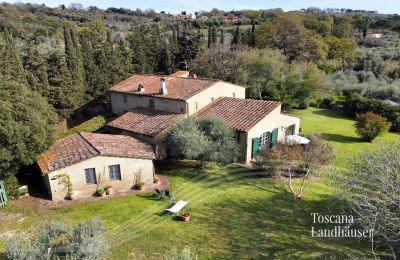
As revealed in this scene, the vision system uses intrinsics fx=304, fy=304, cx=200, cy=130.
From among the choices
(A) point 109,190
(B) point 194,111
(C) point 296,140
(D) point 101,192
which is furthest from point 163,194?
(C) point 296,140

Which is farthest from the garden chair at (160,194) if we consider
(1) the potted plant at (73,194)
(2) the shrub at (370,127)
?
(2) the shrub at (370,127)

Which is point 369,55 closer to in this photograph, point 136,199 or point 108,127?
point 108,127

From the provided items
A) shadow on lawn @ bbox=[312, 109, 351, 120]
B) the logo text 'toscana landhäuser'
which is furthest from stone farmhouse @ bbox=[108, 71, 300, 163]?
shadow on lawn @ bbox=[312, 109, 351, 120]

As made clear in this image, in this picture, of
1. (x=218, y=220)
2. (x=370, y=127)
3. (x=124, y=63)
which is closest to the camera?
(x=218, y=220)

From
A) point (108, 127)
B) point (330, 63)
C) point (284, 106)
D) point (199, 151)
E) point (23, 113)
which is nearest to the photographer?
point (23, 113)

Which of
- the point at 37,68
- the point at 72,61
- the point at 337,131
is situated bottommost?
the point at 337,131

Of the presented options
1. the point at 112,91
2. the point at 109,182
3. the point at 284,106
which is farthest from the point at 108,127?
the point at 284,106

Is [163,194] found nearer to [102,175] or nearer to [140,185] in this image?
[140,185]
